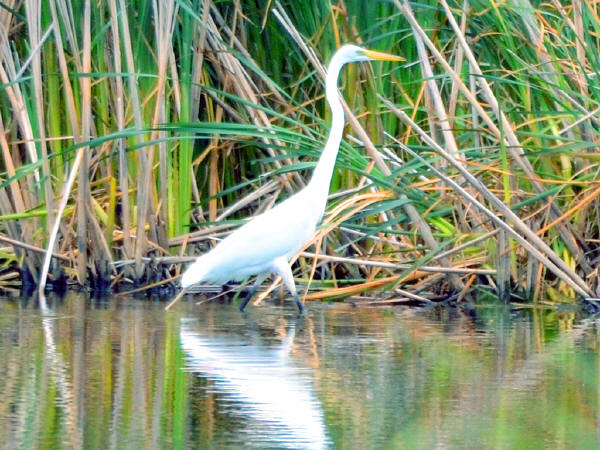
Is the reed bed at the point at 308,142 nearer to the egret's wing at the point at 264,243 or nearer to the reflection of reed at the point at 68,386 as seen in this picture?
the egret's wing at the point at 264,243

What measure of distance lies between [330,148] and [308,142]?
62cm

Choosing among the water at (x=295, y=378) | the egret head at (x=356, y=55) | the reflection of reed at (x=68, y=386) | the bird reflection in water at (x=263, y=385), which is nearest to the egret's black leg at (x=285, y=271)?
the water at (x=295, y=378)

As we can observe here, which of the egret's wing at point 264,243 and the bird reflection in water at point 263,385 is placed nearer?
the bird reflection in water at point 263,385

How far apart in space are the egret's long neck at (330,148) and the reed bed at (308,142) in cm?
18

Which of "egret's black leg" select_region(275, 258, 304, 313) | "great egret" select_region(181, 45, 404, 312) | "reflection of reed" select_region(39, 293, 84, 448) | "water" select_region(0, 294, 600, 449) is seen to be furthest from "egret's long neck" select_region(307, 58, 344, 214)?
"reflection of reed" select_region(39, 293, 84, 448)

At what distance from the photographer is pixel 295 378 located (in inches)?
180

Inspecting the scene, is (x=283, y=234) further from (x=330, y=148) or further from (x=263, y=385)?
(x=263, y=385)

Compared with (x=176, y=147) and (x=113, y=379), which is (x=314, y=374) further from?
(x=176, y=147)

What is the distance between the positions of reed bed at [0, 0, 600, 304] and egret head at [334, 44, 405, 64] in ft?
0.66

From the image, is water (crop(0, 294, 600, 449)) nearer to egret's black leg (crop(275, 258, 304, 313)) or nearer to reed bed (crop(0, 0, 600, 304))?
egret's black leg (crop(275, 258, 304, 313))

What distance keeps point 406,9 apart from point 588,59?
1.05 meters

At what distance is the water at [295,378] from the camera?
3.66 m

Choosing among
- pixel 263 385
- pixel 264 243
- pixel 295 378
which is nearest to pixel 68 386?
pixel 263 385

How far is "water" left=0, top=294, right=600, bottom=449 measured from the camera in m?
3.66
